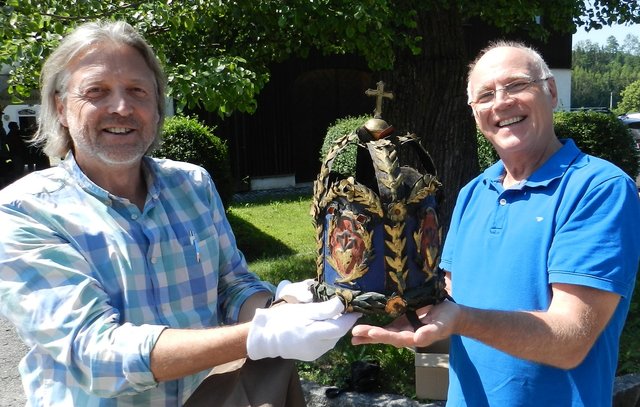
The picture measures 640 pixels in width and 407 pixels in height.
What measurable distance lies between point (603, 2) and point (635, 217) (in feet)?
22.9

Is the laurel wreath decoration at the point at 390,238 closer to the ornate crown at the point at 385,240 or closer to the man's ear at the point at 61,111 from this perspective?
the ornate crown at the point at 385,240

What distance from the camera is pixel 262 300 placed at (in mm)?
2289

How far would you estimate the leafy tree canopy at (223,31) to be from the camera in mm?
4207

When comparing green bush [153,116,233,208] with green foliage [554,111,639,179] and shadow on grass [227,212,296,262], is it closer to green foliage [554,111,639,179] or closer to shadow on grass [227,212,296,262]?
shadow on grass [227,212,296,262]

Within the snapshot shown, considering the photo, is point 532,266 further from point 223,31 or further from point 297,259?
point 297,259

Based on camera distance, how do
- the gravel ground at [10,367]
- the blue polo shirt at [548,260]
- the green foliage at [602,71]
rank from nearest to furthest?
1. the blue polo shirt at [548,260]
2. the gravel ground at [10,367]
3. the green foliage at [602,71]

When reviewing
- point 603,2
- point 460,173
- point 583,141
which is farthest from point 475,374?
point 583,141

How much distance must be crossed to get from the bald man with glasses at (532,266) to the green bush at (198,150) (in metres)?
6.85

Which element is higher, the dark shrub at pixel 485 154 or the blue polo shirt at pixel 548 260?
the blue polo shirt at pixel 548 260

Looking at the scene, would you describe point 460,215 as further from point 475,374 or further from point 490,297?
point 475,374

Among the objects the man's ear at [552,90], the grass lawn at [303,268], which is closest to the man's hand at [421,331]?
the man's ear at [552,90]

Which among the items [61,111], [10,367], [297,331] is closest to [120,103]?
[61,111]

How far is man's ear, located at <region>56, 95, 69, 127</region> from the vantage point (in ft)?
6.98

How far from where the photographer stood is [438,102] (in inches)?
241
